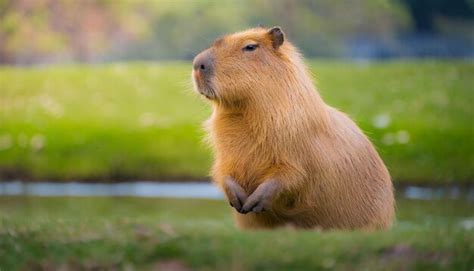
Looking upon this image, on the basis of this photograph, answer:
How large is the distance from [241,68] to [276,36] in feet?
0.95

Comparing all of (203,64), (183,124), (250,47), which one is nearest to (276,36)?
(250,47)

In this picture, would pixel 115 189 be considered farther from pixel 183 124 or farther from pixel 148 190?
pixel 183 124

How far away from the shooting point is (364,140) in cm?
608

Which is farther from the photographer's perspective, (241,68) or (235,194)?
(241,68)

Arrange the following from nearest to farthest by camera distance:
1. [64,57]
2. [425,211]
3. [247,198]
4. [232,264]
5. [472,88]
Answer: [232,264], [247,198], [425,211], [472,88], [64,57]

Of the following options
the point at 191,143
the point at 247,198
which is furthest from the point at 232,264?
the point at 191,143

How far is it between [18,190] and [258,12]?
959 centimetres

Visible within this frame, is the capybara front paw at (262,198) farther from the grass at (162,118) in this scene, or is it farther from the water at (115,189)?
the grass at (162,118)

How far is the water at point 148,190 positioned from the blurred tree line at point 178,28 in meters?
7.23

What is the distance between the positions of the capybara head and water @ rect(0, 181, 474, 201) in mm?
6550

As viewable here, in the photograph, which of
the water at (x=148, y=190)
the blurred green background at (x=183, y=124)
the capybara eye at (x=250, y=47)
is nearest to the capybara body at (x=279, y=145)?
the capybara eye at (x=250, y=47)

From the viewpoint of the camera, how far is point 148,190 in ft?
44.1

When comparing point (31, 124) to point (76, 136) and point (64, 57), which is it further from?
point (64, 57)

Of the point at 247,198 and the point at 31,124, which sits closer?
the point at 247,198
